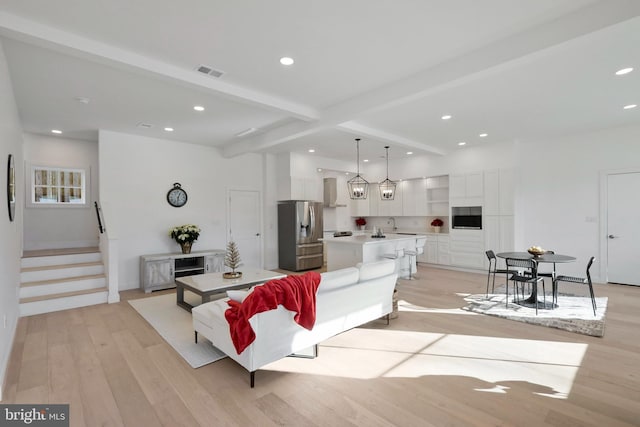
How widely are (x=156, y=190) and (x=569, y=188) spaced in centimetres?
849

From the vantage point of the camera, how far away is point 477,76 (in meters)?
3.19

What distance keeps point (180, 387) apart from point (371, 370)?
5.43 feet

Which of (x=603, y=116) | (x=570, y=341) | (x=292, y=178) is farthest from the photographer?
(x=292, y=178)

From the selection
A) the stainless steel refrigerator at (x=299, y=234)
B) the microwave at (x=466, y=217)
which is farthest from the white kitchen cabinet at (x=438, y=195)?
the stainless steel refrigerator at (x=299, y=234)

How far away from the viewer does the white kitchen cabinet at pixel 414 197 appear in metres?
8.66

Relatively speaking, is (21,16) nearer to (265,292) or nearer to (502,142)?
(265,292)

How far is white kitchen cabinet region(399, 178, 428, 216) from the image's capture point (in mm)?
8656

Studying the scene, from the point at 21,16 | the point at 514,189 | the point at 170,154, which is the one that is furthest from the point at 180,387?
the point at 514,189

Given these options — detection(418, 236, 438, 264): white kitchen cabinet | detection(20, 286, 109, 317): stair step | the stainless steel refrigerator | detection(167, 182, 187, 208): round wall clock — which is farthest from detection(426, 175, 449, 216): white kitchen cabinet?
detection(20, 286, 109, 317): stair step

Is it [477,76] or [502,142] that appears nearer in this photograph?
[477,76]

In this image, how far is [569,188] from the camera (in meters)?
6.52

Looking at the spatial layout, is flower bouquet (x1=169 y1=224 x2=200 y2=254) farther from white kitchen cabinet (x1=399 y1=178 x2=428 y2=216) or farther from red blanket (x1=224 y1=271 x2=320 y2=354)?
white kitchen cabinet (x1=399 y1=178 x2=428 y2=216)

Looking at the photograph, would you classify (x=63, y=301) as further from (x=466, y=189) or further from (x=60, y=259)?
(x=466, y=189)

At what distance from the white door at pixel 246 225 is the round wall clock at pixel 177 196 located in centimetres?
106
